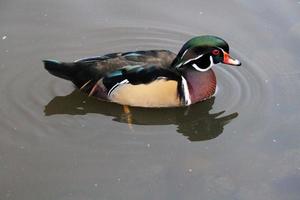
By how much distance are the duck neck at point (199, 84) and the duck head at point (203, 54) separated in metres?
0.04

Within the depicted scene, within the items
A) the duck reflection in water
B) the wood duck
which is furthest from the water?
the wood duck

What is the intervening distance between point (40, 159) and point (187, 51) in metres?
1.40

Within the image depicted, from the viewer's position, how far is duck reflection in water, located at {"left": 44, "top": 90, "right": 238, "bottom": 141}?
4938 mm

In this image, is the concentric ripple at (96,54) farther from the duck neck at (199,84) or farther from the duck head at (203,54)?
the duck head at (203,54)

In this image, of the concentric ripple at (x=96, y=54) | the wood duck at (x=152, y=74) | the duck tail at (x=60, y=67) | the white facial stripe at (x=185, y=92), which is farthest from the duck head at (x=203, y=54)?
the duck tail at (x=60, y=67)

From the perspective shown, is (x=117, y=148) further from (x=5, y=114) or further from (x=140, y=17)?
(x=140, y=17)

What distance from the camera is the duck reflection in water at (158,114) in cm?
494

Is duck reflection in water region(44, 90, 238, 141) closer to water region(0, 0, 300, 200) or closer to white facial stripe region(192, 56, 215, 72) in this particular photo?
water region(0, 0, 300, 200)

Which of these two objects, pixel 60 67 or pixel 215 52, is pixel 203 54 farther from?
pixel 60 67

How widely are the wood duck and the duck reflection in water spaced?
0.07m

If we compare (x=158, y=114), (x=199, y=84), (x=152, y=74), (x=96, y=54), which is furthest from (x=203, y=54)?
(x=96, y=54)

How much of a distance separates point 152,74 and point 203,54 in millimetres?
469

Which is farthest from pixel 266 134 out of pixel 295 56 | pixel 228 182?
pixel 295 56

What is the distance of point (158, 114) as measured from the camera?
5039mm
